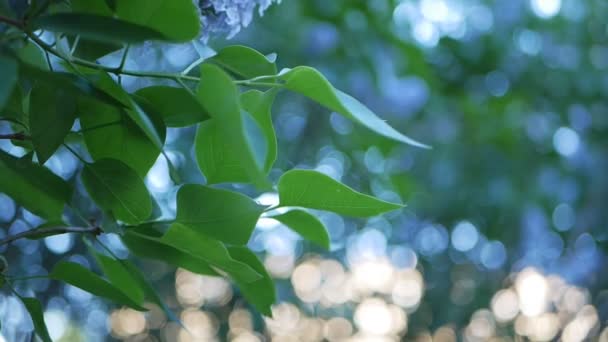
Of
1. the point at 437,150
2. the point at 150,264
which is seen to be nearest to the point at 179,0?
the point at 150,264

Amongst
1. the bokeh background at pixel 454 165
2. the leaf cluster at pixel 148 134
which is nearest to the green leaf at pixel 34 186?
the leaf cluster at pixel 148 134

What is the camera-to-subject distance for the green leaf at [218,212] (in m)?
0.24

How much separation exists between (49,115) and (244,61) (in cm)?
6

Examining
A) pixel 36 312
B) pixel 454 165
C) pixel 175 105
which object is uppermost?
pixel 175 105

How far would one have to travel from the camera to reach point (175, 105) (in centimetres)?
23

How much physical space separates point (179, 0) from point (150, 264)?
1414 millimetres

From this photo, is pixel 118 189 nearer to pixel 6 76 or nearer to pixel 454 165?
pixel 6 76

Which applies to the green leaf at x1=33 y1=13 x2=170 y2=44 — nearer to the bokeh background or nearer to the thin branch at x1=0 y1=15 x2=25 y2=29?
the thin branch at x1=0 y1=15 x2=25 y2=29

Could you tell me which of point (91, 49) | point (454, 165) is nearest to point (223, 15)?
point (91, 49)

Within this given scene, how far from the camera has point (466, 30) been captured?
5.57ft

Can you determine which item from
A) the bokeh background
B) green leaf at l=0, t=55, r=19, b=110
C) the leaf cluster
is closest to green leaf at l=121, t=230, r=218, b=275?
the leaf cluster

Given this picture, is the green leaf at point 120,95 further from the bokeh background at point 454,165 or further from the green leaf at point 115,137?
the bokeh background at point 454,165

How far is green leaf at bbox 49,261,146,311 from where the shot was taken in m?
→ 0.28

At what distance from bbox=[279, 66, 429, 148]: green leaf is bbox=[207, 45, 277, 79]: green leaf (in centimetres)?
3
